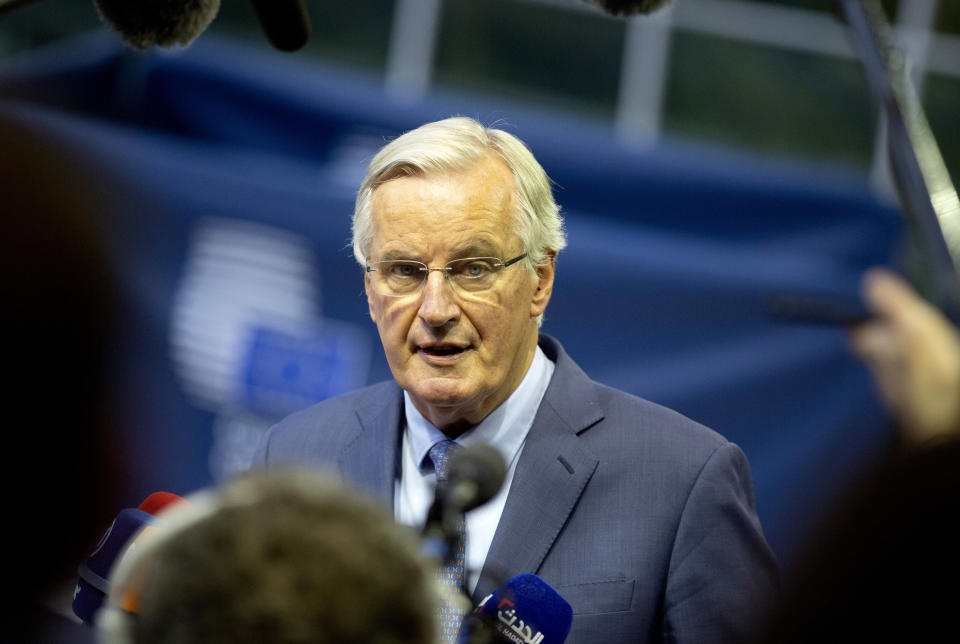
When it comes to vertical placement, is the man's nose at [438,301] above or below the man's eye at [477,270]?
below

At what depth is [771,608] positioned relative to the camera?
2.51 ft

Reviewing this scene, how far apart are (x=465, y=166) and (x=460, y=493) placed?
1261 millimetres

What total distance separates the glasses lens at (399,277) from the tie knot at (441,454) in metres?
0.37

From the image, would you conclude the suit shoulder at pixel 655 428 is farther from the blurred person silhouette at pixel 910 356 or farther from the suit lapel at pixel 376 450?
the blurred person silhouette at pixel 910 356

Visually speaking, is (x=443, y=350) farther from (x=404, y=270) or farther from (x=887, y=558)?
(x=887, y=558)

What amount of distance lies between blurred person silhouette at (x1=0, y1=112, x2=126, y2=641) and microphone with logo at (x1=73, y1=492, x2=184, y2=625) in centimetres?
55

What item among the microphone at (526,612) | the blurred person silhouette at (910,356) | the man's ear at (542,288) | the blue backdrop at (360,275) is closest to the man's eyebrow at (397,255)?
the man's ear at (542,288)

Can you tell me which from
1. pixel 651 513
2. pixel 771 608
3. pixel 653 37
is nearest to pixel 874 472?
pixel 771 608

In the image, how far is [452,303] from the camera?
91.2 inches

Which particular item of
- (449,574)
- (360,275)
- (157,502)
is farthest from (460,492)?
(360,275)

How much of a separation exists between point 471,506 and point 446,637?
714 millimetres

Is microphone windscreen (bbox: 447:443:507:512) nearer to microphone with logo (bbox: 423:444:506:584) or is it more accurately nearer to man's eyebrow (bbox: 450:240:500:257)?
microphone with logo (bbox: 423:444:506:584)

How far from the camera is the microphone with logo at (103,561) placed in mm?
1387

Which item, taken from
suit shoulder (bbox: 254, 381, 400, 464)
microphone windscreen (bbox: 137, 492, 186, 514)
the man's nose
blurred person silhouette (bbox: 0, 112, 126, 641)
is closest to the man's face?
the man's nose
